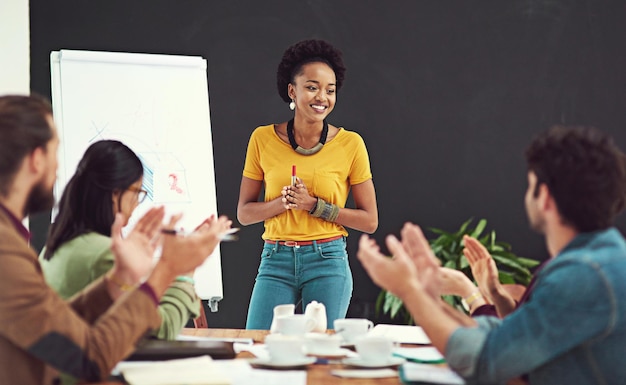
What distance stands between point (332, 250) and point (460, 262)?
1368mm

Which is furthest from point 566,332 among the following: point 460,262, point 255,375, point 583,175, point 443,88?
point 443,88

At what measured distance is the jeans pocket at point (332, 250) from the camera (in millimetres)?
3086

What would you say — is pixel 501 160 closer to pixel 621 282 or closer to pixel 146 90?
pixel 146 90

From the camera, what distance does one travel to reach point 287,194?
10.2 feet

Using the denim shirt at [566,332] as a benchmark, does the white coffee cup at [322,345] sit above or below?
below

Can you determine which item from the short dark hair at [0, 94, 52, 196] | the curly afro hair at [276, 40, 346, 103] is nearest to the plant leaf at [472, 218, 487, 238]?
the curly afro hair at [276, 40, 346, 103]

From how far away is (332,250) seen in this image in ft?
10.2

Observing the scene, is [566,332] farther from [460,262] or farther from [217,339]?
[460,262]

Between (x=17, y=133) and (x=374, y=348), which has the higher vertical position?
(x=17, y=133)

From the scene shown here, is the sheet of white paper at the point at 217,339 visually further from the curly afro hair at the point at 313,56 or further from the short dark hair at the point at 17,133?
the curly afro hair at the point at 313,56

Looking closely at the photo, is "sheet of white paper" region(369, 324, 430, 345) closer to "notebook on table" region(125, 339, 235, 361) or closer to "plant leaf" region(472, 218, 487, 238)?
"notebook on table" region(125, 339, 235, 361)

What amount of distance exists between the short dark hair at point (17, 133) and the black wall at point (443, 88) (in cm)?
300

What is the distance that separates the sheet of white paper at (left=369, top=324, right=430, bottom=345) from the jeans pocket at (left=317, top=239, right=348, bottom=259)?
2.12 feet

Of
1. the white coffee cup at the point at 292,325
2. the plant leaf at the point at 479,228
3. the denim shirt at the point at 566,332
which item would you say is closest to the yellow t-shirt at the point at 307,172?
the white coffee cup at the point at 292,325
